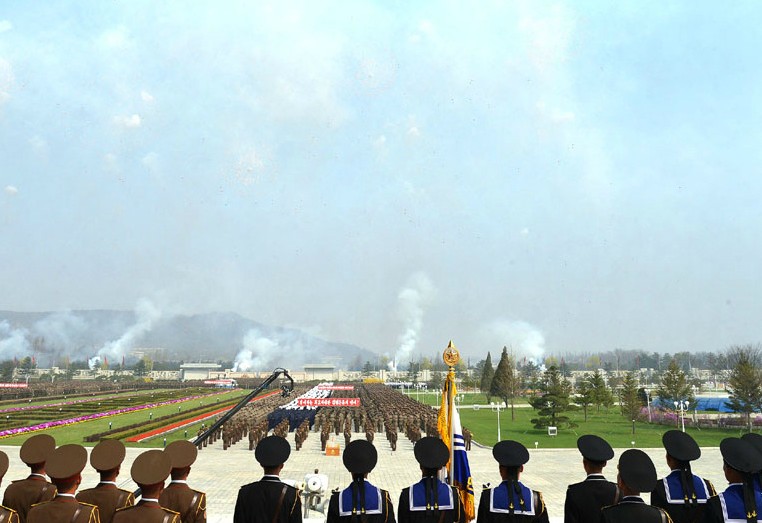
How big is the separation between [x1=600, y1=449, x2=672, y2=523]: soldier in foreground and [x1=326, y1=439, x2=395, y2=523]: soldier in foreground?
199cm

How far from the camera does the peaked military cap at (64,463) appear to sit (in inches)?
192

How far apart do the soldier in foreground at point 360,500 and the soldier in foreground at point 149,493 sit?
4.81 ft

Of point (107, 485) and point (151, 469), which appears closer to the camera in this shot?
point (151, 469)

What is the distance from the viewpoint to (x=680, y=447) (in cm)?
539

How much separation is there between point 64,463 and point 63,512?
0.42m

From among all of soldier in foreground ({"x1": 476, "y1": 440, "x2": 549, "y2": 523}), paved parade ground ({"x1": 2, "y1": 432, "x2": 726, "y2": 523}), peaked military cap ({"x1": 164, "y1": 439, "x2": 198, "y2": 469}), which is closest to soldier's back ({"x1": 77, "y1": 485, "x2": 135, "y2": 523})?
peaked military cap ({"x1": 164, "y1": 439, "x2": 198, "y2": 469})

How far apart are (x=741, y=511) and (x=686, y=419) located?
41.8m

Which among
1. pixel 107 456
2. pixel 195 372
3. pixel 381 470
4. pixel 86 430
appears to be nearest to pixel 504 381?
pixel 381 470

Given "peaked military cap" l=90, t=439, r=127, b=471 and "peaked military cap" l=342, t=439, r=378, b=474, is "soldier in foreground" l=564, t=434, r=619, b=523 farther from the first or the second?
"peaked military cap" l=90, t=439, r=127, b=471

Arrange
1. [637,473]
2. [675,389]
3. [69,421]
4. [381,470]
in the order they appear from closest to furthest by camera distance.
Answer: [637,473]
[381,470]
[69,421]
[675,389]

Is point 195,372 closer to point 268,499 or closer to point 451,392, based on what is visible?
→ point 451,392

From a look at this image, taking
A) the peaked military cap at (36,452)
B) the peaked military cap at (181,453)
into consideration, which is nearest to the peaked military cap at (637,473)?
the peaked military cap at (181,453)

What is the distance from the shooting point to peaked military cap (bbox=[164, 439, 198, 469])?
5.36 metres

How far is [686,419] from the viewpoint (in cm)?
4047
